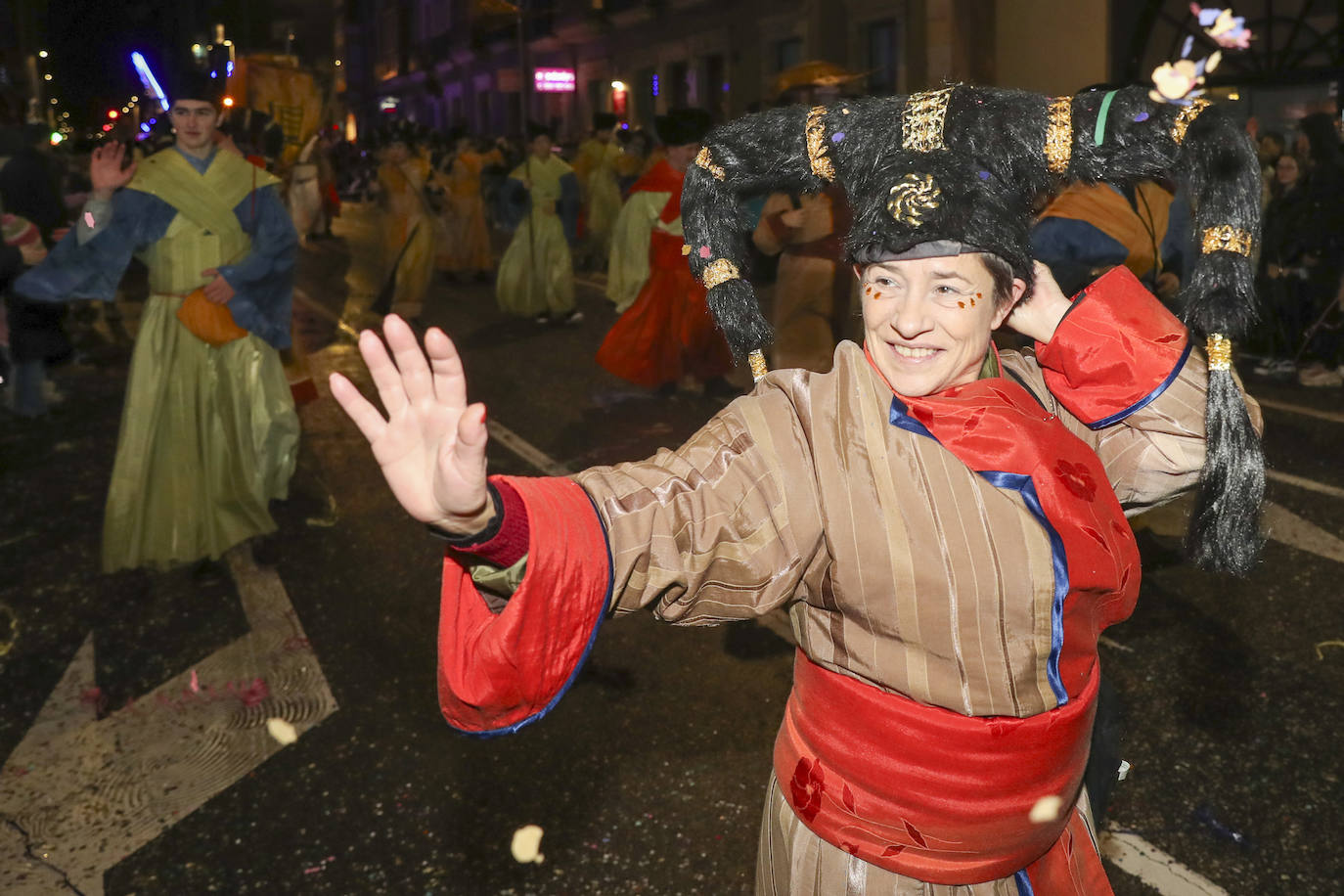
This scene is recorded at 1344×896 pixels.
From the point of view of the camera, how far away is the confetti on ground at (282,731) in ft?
13.0

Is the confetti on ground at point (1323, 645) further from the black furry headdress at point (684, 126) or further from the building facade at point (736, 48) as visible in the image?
the black furry headdress at point (684, 126)

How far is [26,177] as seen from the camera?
938 centimetres

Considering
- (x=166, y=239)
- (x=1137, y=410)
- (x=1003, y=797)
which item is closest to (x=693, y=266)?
(x=1137, y=410)

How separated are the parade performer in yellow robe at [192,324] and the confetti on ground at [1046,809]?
169 inches

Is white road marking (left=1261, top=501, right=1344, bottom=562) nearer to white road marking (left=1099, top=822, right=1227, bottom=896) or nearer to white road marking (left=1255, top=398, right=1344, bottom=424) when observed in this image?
white road marking (left=1255, top=398, right=1344, bottom=424)

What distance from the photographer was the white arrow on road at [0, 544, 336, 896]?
11.1ft

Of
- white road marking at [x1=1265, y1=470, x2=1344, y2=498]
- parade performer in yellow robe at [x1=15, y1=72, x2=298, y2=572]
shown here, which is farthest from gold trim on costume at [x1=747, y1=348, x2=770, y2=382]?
white road marking at [x1=1265, y1=470, x2=1344, y2=498]

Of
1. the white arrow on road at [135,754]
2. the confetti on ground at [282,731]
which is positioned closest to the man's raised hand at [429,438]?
the white arrow on road at [135,754]

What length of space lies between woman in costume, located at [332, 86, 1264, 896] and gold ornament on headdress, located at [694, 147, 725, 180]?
0.22 m

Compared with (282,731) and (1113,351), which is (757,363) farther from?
(282,731)

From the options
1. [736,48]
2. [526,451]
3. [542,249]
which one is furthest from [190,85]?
[736,48]

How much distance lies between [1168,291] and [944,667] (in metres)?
4.06

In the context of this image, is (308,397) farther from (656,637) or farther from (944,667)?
(944,667)

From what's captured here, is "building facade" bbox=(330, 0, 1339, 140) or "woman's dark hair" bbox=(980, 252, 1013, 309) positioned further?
"building facade" bbox=(330, 0, 1339, 140)
